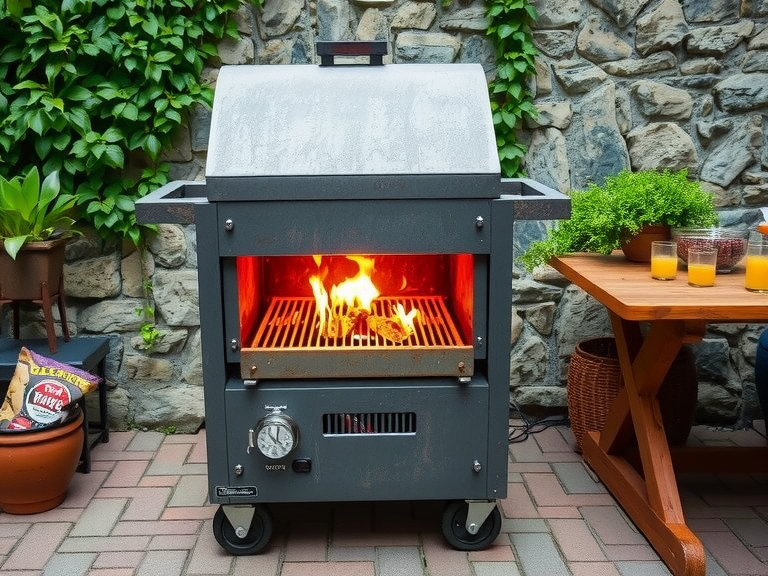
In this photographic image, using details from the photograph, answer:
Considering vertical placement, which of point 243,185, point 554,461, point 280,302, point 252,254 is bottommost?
point 554,461

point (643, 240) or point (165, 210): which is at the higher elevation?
point (165, 210)

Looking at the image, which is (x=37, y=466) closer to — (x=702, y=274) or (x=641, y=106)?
(x=702, y=274)

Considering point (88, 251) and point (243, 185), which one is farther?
point (88, 251)

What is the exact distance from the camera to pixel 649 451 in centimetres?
281

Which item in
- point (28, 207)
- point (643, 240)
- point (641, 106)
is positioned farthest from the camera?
point (641, 106)

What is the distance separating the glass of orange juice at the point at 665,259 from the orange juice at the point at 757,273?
0.23m

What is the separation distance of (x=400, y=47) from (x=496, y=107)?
1.51 ft

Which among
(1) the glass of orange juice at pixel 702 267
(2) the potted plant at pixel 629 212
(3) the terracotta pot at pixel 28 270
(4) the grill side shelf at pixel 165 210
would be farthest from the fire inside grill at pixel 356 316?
(3) the terracotta pot at pixel 28 270

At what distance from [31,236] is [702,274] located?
2333 mm

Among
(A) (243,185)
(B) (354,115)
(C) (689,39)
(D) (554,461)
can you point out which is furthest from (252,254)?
(C) (689,39)

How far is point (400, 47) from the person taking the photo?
3.53m

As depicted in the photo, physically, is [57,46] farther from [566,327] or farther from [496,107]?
[566,327]

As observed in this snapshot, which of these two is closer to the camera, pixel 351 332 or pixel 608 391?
pixel 351 332

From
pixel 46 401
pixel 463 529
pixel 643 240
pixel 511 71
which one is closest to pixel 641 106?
pixel 511 71
